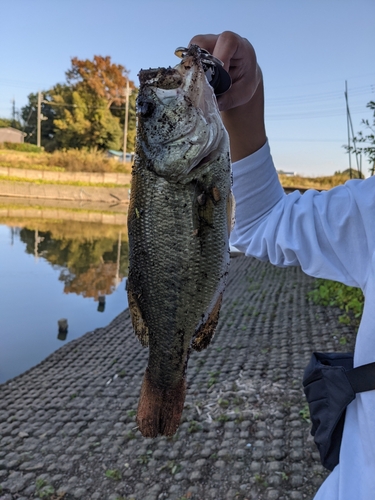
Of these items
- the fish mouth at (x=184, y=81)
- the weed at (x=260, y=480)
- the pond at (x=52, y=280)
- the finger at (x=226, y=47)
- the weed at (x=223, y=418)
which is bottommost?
the pond at (x=52, y=280)

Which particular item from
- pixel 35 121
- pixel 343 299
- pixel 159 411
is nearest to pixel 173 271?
pixel 159 411

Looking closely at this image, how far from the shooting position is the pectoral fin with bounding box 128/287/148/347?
1.52 m

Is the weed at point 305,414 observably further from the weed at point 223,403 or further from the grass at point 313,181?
the grass at point 313,181

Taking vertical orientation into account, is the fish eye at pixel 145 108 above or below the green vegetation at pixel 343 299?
above

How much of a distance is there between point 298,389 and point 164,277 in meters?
4.44

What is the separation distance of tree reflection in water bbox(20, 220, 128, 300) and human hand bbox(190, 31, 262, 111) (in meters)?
12.5

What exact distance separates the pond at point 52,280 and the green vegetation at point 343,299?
5934 millimetres

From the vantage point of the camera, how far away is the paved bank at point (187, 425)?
3.95 m

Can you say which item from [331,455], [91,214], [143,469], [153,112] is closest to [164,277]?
[153,112]

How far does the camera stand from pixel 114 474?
4.21 m

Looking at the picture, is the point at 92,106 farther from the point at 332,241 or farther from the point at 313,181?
the point at 332,241

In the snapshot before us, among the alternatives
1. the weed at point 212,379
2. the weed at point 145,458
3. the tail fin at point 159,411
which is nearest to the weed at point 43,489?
the weed at point 145,458

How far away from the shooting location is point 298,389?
5273mm

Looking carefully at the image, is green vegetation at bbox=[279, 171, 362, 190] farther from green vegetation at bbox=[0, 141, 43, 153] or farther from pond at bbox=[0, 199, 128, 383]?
green vegetation at bbox=[0, 141, 43, 153]
